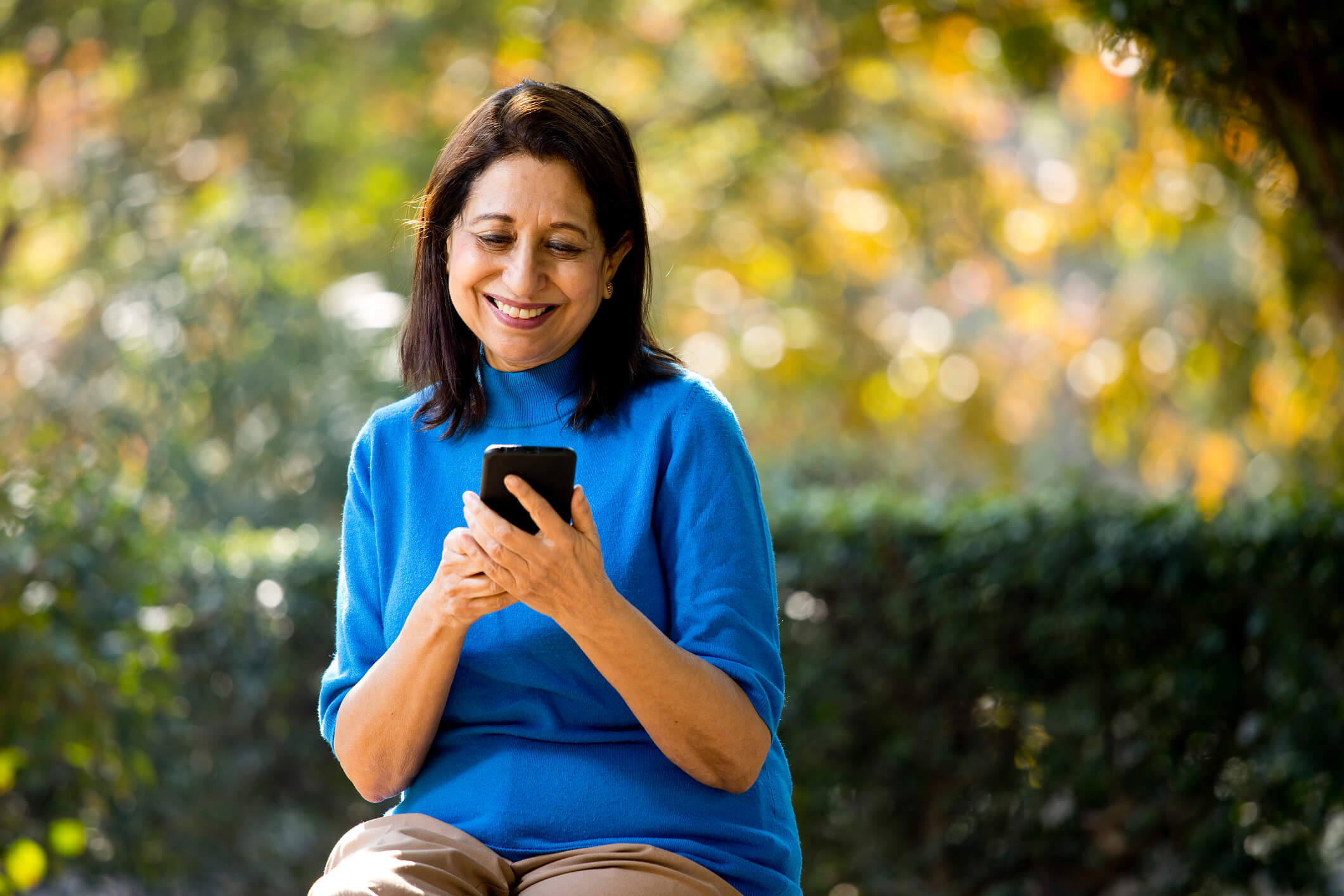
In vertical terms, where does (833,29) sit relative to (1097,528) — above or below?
above

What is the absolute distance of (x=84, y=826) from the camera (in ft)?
14.8


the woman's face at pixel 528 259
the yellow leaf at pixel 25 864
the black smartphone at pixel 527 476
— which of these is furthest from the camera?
the yellow leaf at pixel 25 864

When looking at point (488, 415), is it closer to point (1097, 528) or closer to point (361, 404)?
point (1097, 528)

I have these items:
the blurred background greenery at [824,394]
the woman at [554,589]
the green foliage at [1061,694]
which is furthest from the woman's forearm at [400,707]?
the green foliage at [1061,694]

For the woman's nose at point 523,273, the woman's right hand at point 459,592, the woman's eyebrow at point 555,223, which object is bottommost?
the woman's right hand at point 459,592

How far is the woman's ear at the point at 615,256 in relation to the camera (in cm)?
204

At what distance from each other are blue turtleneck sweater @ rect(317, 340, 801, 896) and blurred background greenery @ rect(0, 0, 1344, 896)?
2.17ft

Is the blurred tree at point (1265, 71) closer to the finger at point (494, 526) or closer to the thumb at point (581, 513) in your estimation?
the thumb at point (581, 513)

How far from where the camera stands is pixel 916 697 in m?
4.48

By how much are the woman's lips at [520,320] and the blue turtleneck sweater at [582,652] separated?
0.09m

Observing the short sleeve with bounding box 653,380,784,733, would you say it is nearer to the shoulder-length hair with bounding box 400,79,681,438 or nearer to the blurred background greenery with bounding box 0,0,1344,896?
the shoulder-length hair with bounding box 400,79,681,438

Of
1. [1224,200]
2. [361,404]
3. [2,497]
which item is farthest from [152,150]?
[1224,200]

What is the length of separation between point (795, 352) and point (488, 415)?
9554mm

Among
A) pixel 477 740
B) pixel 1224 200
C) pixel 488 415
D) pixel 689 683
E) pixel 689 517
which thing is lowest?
pixel 477 740
